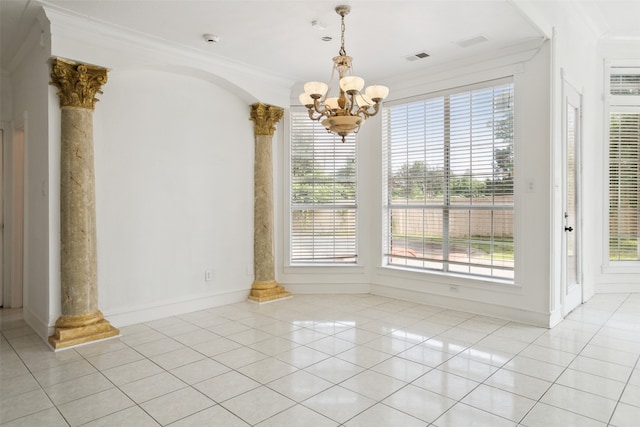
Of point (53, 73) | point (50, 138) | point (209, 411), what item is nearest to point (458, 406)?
point (209, 411)

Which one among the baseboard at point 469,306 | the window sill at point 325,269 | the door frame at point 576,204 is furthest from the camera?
the window sill at point 325,269

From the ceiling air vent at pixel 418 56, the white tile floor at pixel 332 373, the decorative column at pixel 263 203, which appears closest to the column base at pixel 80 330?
the white tile floor at pixel 332 373

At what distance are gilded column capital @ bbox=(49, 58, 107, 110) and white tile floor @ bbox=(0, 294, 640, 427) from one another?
7.56 ft

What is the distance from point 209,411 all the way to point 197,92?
376 cm

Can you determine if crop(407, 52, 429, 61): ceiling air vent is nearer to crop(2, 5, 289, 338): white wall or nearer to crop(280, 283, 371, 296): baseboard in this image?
crop(2, 5, 289, 338): white wall

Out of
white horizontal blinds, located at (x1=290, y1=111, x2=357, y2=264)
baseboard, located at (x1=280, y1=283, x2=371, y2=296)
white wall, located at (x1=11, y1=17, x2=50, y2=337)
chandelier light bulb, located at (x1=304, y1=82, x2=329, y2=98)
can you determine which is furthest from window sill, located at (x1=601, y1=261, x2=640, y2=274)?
white wall, located at (x1=11, y1=17, x2=50, y2=337)

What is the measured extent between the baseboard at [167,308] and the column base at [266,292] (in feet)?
0.43

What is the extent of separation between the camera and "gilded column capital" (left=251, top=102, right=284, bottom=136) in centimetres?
550

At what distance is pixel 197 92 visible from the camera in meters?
4.99

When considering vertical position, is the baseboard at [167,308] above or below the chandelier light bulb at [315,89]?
below

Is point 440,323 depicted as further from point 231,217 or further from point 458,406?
point 231,217

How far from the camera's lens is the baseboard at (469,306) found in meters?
4.27

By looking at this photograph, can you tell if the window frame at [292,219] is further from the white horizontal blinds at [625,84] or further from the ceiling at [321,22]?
the white horizontal blinds at [625,84]

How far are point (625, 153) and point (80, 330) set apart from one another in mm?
7025
